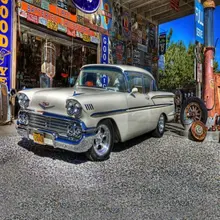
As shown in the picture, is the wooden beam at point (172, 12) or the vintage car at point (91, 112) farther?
the wooden beam at point (172, 12)

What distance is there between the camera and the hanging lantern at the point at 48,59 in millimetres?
8414

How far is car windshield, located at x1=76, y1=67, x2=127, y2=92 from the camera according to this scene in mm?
4812

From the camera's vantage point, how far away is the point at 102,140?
4.25 meters

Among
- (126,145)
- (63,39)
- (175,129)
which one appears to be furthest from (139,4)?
(126,145)

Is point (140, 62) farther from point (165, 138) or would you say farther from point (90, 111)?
point (90, 111)

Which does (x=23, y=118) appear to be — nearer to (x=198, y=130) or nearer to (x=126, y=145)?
(x=126, y=145)

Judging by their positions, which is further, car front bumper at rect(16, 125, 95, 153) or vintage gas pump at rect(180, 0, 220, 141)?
vintage gas pump at rect(180, 0, 220, 141)

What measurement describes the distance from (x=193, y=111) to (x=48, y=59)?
16.7 ft

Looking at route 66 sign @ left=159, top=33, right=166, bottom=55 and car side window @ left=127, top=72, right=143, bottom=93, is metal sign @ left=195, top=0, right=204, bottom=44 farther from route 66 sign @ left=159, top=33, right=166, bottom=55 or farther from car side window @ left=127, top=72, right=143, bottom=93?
route 66 sign @ left=159, top=33, right=166, bottom=55

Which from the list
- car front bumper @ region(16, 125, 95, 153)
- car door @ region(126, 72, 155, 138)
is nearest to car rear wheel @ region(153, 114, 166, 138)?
car door @ region(126, 72, 155, 138)

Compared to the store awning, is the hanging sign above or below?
below

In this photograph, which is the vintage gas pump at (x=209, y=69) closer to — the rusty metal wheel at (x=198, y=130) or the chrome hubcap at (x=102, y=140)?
the rusty metal wheel at (x=198, y=130)

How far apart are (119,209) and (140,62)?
418 inches

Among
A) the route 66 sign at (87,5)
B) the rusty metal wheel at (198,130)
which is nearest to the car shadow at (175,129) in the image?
the rusty metal wheel at (198,130)
